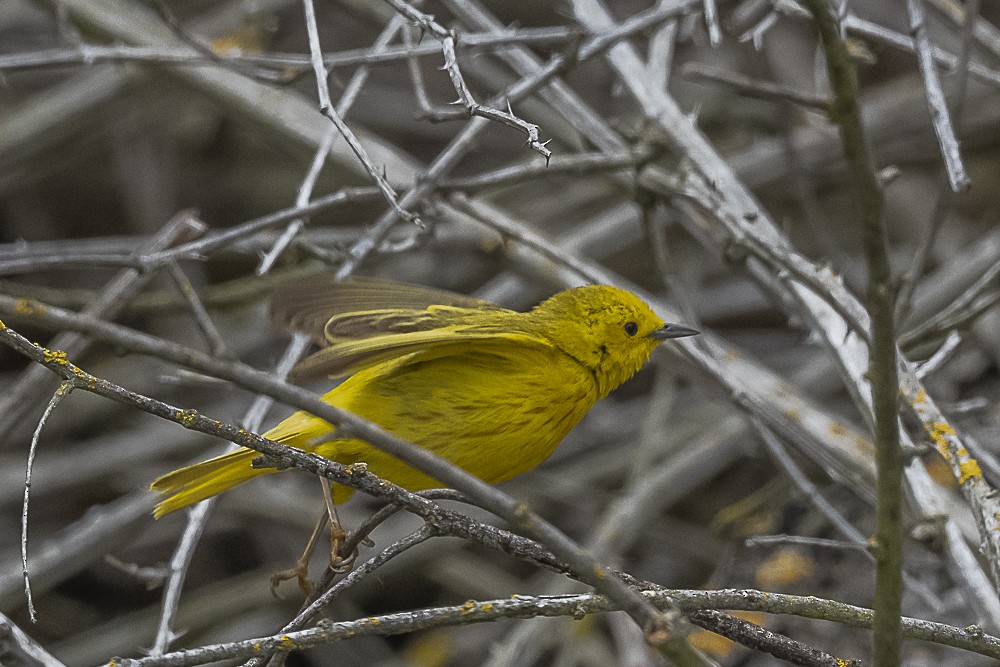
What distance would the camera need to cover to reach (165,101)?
6.30m

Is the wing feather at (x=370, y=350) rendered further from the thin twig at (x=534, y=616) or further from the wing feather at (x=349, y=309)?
the thin twig at (x=534, y=616)

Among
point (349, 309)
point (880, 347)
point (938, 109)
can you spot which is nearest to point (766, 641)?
point (880, 347)

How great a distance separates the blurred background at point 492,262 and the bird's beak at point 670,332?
13 cm

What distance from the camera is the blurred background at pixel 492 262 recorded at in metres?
3.71

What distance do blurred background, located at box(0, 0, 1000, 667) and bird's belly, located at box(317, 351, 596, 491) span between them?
1.46 ft

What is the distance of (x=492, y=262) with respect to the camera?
4867 mm

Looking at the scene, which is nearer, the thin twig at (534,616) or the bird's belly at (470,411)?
the thin twig at (534,616)

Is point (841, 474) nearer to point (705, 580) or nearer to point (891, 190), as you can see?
point (705, 580)

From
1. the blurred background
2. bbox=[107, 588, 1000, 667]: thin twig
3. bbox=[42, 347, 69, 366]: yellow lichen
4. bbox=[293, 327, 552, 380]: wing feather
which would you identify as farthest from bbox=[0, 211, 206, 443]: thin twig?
bbox=[107, 588, 1000, 667]: thin twig

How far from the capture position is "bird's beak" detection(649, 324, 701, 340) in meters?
3.52

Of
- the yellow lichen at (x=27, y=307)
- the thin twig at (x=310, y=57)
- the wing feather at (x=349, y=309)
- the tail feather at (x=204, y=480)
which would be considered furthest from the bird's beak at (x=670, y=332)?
the yellow lichen at (x=27, y=307)

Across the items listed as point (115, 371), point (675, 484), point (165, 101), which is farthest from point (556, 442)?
point (165, 101)

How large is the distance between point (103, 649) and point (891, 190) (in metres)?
4.28

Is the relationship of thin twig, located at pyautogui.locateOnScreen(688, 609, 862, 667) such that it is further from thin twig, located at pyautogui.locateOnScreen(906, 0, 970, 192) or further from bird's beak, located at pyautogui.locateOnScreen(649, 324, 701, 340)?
bird's beak, located at pyautogui.locateOnScreen(649, 324, 701, 340)
